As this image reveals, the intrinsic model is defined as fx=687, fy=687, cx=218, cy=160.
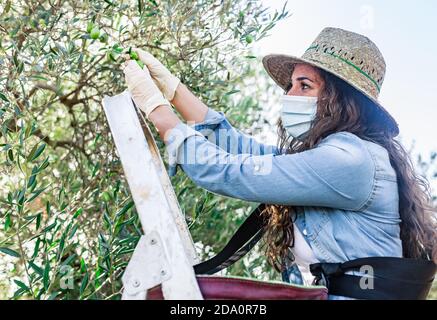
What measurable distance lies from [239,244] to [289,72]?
0.93 meters

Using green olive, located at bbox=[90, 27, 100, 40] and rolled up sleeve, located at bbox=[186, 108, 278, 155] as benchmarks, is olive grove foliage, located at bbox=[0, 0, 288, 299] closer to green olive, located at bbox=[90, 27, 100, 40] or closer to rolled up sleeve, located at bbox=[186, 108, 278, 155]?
green olive, located at bbox=[90, 27, 100, 40]

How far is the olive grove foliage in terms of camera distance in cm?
313

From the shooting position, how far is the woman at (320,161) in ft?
7.82

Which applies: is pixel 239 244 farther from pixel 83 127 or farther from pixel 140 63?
pixel 83 127

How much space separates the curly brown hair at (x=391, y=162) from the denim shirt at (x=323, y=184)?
0.26 ft

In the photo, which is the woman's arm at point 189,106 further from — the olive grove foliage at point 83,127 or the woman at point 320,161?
the olive grove foliage at point 83,127

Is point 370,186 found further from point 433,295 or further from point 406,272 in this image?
point 433,295

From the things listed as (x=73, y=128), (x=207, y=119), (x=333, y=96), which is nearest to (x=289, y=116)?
(x=333, y=96)

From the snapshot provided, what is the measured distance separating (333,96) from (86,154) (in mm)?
1908

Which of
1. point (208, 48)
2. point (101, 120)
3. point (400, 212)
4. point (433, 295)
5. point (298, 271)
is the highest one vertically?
point (208, 48)

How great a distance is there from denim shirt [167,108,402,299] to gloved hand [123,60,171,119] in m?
0.19

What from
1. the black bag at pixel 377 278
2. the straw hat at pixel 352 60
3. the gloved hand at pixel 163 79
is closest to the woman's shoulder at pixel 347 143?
the straw hat at pixel 352 60

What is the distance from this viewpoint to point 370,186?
2510 millimetres

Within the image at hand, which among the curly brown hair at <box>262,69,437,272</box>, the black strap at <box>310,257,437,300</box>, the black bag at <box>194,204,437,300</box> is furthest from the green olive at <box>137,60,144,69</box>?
the black strap at <box>310,257,437,300</box>
